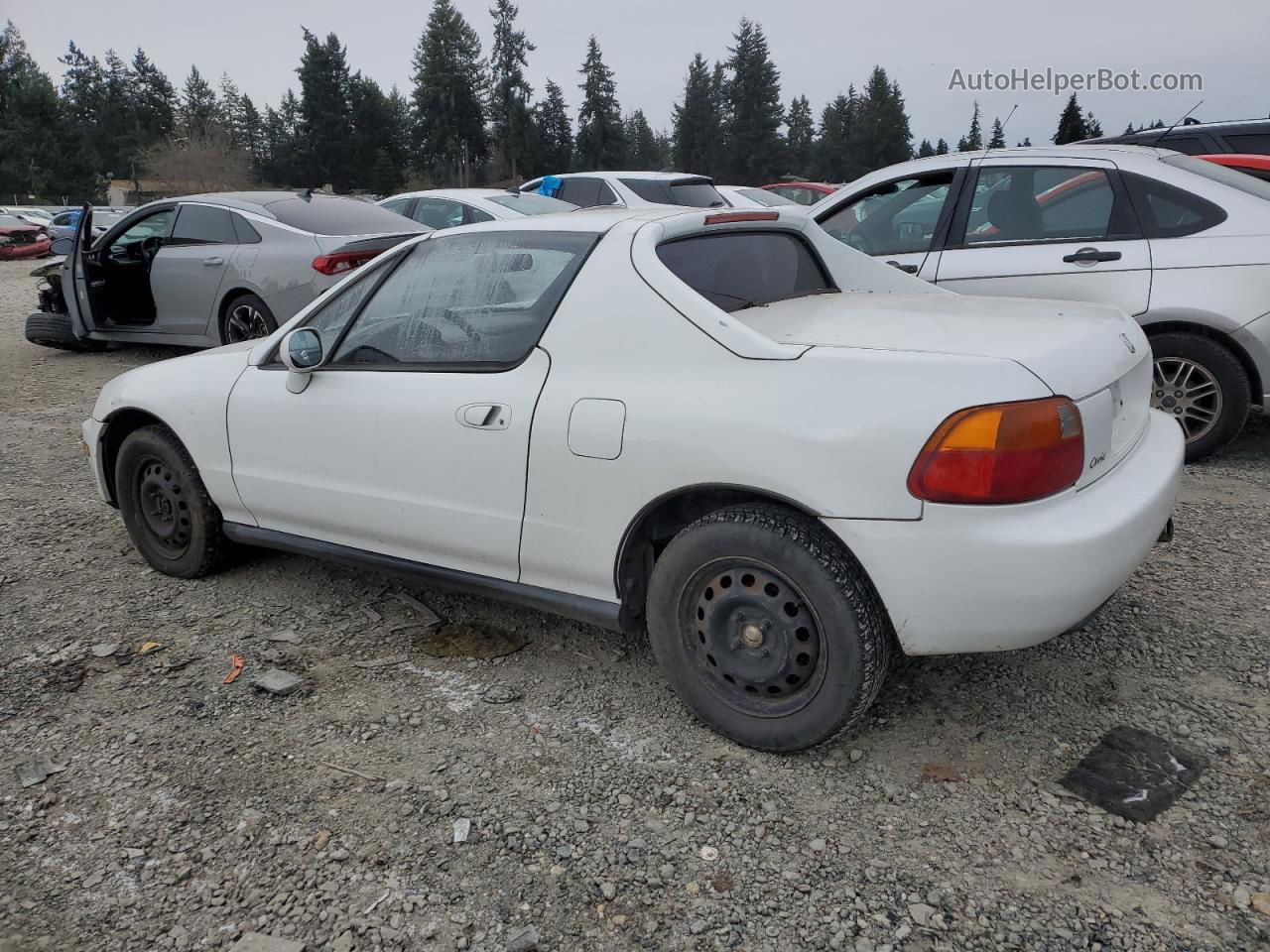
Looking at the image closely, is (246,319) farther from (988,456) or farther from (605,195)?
(988,456)

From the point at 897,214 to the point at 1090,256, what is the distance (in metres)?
1.16

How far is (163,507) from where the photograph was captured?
14.3ft

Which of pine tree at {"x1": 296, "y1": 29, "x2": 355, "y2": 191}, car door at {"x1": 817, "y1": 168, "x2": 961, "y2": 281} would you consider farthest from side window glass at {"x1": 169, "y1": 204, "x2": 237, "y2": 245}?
pine tree at {"x1": 296, "y1": 29, "x2": 355, "y2": 191}

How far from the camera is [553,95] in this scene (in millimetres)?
91875

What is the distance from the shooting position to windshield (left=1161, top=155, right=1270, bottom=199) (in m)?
5.26

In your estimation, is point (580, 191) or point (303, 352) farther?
point (580, 191)

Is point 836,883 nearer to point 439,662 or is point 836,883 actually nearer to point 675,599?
point 675,599

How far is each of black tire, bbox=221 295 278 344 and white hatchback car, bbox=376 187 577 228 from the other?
8.28 feet

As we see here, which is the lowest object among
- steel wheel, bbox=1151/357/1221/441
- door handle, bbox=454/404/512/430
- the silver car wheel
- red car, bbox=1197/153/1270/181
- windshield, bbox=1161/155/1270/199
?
the silver car wheel

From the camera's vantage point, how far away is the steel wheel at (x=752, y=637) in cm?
270

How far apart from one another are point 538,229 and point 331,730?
1773 mm

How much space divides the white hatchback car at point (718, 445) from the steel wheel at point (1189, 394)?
7.25ft

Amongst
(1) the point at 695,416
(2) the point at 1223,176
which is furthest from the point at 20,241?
(1) the point at 695,416

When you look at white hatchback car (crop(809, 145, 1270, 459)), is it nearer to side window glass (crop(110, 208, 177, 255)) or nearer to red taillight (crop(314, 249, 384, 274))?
red taillight (crop(314, 249, 384, 274))
